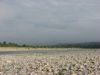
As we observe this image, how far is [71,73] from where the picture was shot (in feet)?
76.2

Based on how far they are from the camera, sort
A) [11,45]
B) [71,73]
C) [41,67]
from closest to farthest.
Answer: [71,73]
[41,67]
[11,45]

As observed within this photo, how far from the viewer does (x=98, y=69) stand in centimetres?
2423

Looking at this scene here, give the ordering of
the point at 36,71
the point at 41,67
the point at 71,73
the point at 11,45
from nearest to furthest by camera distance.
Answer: the point at 71,73, the point at 36,71, the point at 41,67, the point at 11,45

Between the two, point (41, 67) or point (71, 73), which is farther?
point (41, 67)

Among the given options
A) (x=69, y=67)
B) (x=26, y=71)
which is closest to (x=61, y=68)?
(x=69, y=67)

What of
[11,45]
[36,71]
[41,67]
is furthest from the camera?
[11,45]

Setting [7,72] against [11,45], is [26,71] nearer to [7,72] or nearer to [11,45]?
[7,72]

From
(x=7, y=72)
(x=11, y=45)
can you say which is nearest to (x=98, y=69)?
(x=7, y=72)

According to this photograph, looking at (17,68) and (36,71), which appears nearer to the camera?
(36,71)

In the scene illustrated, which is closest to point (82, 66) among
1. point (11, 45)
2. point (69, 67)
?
point (69, 67)

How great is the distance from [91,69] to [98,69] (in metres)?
0.41

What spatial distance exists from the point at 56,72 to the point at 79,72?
4.95 feet

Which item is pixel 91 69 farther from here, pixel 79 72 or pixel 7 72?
pixel 7 72

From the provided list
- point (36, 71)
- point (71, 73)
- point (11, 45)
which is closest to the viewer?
point (71, 73)
